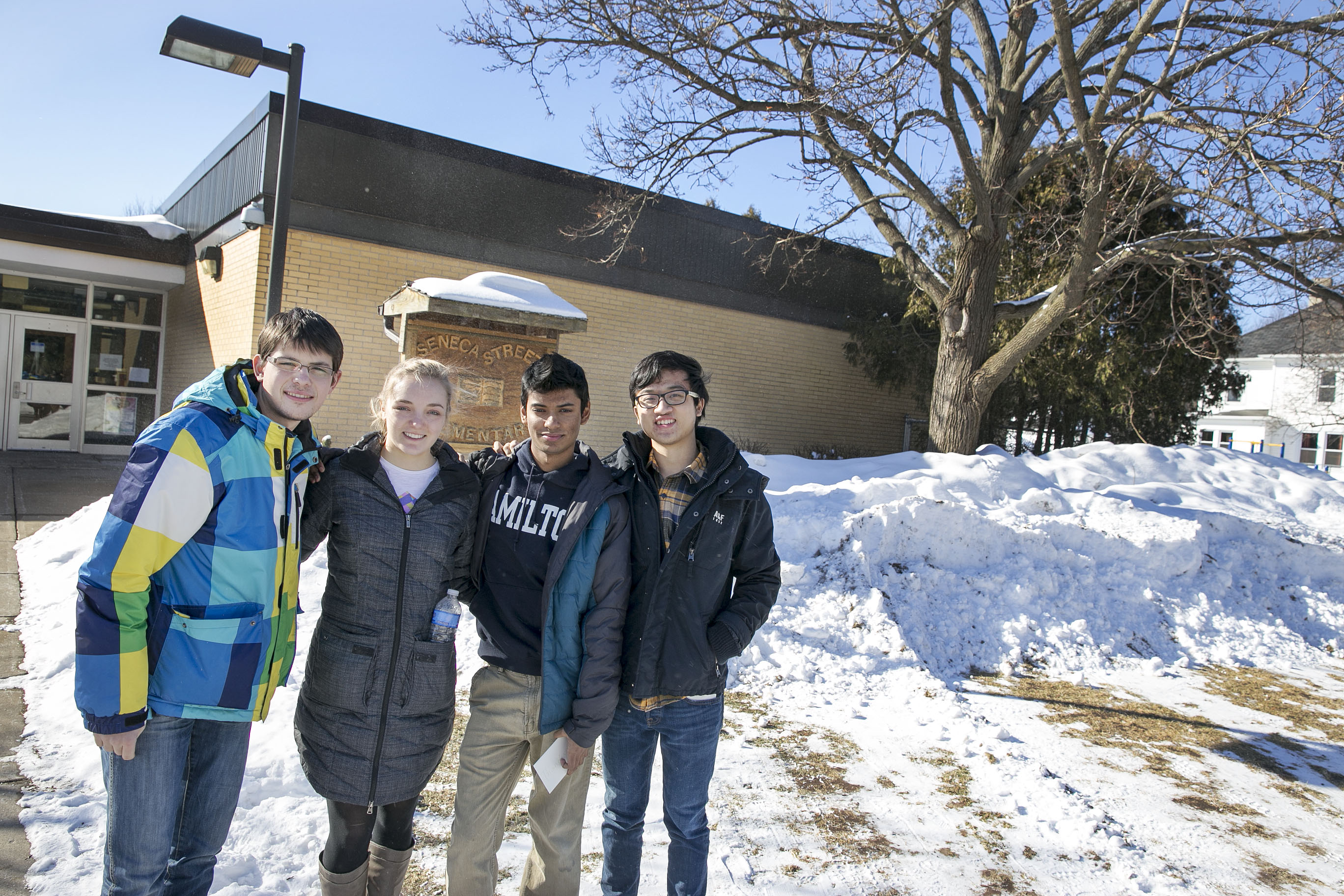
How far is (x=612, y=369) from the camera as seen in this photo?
40.8 ft

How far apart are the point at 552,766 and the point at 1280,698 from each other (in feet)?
16.8

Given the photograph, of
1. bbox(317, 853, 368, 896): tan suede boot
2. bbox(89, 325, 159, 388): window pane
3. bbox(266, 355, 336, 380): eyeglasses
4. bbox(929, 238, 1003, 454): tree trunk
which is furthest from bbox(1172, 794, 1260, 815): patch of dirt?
bbox(89, 325, 159, 388): window pane

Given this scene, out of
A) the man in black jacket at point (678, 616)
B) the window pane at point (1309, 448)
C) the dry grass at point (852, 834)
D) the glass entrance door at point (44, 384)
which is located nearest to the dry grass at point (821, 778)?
the dry grass at point (852, 834)

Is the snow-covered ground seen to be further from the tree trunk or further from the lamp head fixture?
the lamp head fixture

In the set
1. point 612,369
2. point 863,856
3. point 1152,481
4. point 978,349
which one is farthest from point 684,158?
point 863,856

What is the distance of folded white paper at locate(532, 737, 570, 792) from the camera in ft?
7.20

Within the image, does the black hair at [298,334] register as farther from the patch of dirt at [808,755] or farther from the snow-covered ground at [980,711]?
the patch of dirt at [808,755]

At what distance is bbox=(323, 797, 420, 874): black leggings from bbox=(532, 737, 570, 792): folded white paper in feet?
1.30

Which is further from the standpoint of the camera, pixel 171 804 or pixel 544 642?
→ pixel 544 642

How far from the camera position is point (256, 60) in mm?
6055

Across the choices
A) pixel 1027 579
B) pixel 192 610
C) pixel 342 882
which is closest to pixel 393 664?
pixel 192 610

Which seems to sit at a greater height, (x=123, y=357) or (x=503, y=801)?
(x=123, y=357)

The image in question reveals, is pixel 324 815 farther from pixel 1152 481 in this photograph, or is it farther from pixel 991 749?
pixel 1152 481

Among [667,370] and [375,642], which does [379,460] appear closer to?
[375,642]
